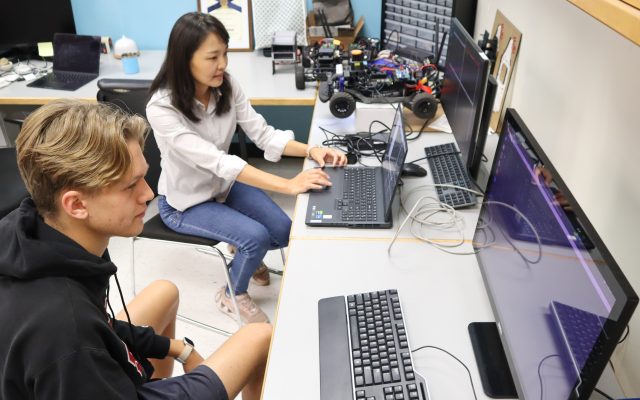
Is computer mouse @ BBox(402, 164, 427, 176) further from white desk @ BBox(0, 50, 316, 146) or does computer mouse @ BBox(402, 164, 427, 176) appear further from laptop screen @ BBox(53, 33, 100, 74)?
laptop screen @ BBox(53, 33, 100, 74)


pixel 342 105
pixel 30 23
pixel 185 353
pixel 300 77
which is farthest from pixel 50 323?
pixel 30 23

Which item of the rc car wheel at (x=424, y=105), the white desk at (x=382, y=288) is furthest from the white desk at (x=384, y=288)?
the rc car wheel at (x=424, y=105)

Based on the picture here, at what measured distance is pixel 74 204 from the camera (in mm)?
943

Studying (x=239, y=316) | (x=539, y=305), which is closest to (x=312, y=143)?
(x=239, y=316)

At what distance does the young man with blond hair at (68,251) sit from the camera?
0.86 m

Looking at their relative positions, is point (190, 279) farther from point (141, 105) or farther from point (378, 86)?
point (378, 86)

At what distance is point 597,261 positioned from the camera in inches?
25.5

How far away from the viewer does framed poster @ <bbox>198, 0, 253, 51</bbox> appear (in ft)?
9.48

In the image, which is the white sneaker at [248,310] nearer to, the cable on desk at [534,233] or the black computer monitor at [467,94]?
Result: the black computer monitor at [467,94]

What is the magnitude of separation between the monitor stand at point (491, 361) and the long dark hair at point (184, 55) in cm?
120

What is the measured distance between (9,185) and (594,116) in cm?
224

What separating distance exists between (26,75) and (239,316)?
74.6 inches

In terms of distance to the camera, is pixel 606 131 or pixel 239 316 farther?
pixel 239 316

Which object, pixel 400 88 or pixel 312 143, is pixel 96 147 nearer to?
pixel 312 143
